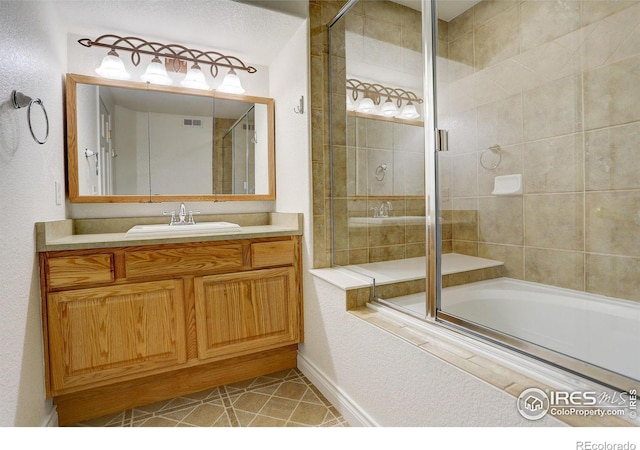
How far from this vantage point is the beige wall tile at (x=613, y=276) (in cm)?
167

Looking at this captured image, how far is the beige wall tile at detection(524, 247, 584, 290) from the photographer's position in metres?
1.88

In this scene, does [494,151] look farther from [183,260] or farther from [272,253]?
[183,260]

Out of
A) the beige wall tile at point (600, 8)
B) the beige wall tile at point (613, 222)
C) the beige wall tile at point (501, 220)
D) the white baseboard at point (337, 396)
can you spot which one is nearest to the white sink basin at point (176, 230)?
the white baseboard at point (337, 396)

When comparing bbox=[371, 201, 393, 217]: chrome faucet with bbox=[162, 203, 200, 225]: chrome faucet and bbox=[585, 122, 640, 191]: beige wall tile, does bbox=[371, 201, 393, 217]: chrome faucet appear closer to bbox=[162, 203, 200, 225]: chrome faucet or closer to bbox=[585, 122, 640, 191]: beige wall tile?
bbox=[585, 122, 640, 191]: beige wall tile

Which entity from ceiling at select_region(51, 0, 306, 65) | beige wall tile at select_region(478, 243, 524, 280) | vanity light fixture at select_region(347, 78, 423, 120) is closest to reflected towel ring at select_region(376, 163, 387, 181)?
vanity light fixture at select_region(347, 78, 423, 120)

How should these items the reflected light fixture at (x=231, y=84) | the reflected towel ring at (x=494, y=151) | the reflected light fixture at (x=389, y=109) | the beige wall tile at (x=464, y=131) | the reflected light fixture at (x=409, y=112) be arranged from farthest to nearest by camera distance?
1. the reflected light fixture at (x=231, y=84)
2. the reflected towel ring at (x=494, y=151)
3. the reflected light fixture at (x=389, y=109)
4. the beige wall tile at (x=464, y=131)
5. the reflected light fixture at (x=409, y=112)

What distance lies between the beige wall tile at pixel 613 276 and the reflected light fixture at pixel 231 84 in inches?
94.0

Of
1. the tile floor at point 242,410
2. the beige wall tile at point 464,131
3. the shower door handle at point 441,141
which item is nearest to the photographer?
the shower door handle at point 441,141

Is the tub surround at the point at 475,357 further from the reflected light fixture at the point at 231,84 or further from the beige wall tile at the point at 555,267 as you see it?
the reflected light fixture at the point at 231,84

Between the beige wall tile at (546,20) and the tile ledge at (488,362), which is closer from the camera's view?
the tile ledge at (488,362)

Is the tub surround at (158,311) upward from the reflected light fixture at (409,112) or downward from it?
downward

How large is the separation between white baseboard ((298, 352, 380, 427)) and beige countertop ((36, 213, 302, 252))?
0.83 meters

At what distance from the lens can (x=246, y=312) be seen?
6.82 ft

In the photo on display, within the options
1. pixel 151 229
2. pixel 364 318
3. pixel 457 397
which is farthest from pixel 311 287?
pixel 457 397
